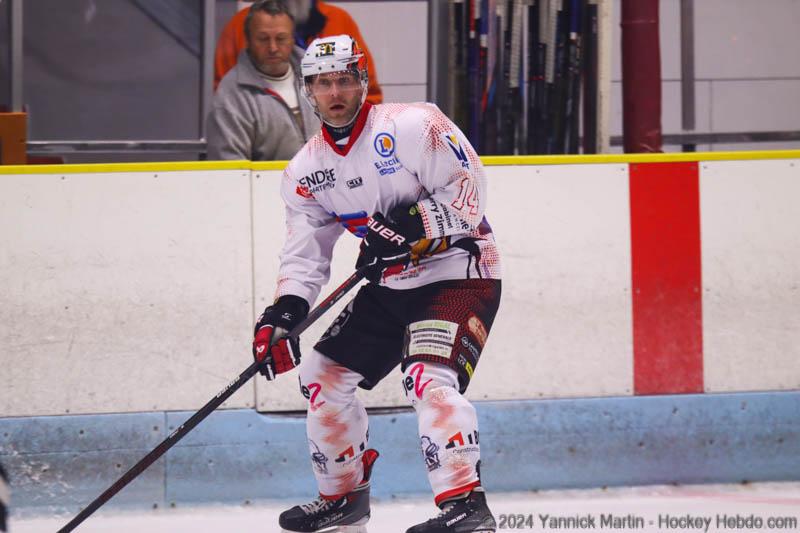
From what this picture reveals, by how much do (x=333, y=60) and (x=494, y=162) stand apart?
117cm

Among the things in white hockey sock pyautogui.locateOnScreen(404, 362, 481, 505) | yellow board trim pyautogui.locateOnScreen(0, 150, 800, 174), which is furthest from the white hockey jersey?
yellow board trim pyautogui.locateOnScreen(0, 150, 800, 174)

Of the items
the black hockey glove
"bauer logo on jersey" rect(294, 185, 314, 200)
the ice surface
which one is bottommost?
the ice surface

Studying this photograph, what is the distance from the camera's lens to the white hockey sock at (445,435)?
312 centimetres

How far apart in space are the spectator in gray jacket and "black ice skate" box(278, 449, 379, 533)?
1528 mm

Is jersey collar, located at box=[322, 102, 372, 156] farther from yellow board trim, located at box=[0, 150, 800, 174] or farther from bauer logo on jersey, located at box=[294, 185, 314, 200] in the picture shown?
yellow board trim, located at box=[0, 150, 800, 174]

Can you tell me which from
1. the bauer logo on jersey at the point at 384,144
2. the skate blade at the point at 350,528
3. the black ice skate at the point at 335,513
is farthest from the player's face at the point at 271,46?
the skate blade at the point at 350,528

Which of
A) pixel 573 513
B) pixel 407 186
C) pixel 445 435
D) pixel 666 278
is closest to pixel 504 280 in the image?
pixel 666 278

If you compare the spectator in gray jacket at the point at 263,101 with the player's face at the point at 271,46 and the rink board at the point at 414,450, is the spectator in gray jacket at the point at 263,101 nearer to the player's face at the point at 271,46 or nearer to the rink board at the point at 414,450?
the player's face at the point at 271,46

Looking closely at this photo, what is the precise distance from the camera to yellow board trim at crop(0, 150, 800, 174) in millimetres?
4207

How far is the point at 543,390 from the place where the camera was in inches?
171

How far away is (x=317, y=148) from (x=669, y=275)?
5.15 ft

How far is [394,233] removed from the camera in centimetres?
327

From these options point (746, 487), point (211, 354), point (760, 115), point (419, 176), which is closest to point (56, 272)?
point (211, 354)

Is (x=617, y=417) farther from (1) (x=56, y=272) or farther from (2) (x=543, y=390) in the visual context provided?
(1) (x=56, y=272)
